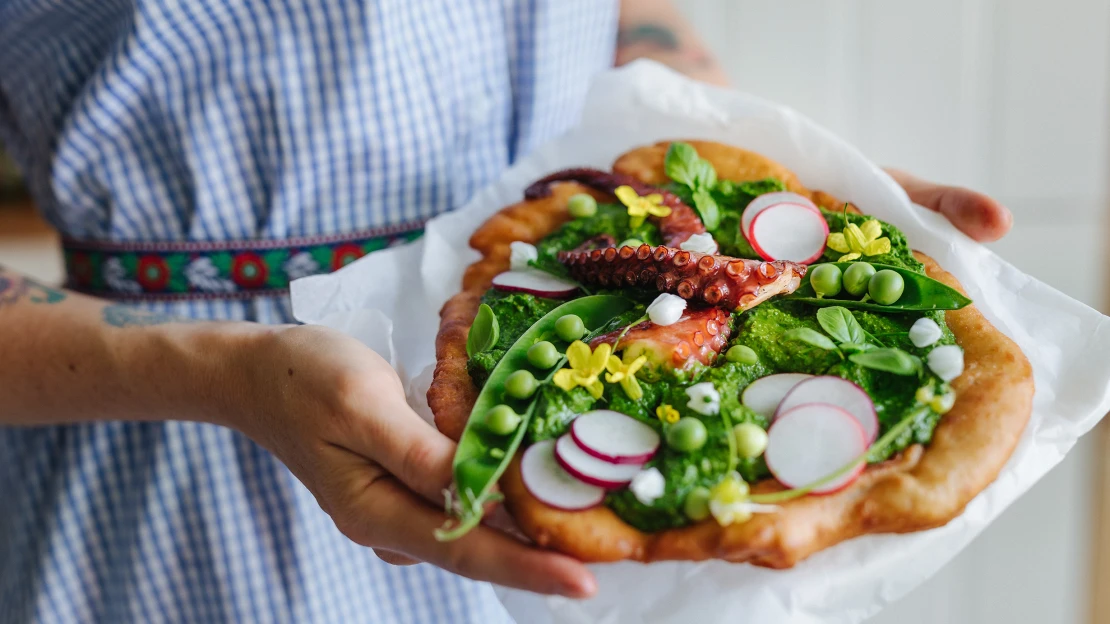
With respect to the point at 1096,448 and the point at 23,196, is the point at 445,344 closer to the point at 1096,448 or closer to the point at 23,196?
the point at 1096,448

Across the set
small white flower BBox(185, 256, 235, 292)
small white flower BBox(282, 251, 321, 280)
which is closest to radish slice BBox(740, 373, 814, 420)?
small white flower BBox(282, 251, 321, 280)

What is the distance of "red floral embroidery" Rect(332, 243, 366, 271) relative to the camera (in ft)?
6.10

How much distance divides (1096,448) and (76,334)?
2.97 meters

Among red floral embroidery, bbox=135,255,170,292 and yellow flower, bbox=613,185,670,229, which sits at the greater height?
yellow flower, bbox=613,185,670,229

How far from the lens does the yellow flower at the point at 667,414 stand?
1159mm

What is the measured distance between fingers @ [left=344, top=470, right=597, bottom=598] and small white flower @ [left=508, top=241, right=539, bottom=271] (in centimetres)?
51

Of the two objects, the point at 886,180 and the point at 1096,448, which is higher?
the point at 886,180

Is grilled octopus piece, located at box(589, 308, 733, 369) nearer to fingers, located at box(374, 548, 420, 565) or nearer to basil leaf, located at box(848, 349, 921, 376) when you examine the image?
basil leaf, located at box(848, 349, 921, 376)

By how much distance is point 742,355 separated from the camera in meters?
1.24

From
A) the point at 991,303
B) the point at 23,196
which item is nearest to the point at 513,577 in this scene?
the point at 991,303

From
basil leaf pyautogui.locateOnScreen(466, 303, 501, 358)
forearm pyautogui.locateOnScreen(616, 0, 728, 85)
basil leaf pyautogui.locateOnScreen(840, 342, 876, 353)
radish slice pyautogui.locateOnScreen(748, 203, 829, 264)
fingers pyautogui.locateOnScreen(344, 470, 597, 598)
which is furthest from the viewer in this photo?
forearm pyautogui.locateOnScreen(616, 0, 728, 85)

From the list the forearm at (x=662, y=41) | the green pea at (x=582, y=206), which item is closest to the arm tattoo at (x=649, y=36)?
the forearm at (x=662, y=41)

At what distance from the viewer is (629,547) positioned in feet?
3.56

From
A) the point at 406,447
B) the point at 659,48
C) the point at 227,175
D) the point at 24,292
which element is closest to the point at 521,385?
the point at 406,447
